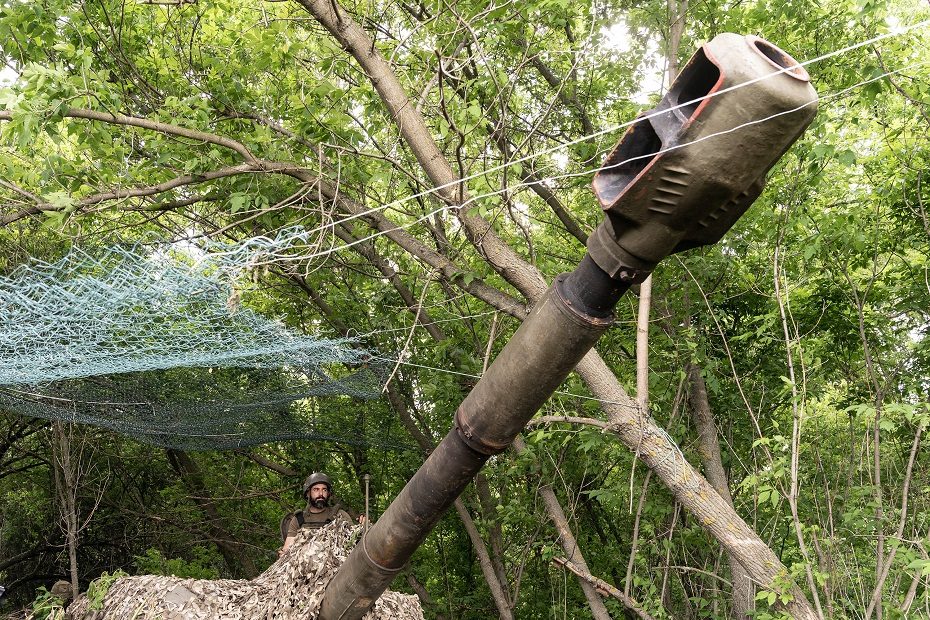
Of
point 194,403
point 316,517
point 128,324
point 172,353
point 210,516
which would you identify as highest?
point 210,516

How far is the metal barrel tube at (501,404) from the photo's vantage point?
2.05 metres

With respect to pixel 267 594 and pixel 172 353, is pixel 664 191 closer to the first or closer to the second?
pixel 267 594

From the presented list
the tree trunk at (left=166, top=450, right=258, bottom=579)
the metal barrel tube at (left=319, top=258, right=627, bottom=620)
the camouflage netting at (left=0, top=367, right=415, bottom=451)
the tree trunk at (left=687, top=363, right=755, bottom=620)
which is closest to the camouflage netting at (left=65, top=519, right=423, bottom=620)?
the metal barrel tube at (left=319, top=258, right=627, bottom=620)

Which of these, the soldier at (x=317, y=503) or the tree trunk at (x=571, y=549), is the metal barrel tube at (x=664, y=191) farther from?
the tree trunk at (x=571, y=549)

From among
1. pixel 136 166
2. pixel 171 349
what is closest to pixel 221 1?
pixel 136 166

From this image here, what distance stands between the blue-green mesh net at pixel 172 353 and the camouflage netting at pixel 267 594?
1.31 meters

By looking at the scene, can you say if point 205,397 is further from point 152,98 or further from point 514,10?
point 514,10

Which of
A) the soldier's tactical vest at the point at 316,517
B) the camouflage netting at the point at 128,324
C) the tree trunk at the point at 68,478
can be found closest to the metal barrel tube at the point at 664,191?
the camouflage netting at the point at 128,324

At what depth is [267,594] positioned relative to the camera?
409 centimetres

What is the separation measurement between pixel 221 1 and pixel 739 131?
5071 millimetres

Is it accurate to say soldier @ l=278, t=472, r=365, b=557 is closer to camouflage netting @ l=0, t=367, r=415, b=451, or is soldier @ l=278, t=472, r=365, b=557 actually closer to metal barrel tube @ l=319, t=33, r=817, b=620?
camouflage netting @ l=0, t=367, r=415, b=451

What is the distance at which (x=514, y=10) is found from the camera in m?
5.23

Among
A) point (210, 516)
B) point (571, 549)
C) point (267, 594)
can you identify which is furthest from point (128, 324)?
point (210, 516)

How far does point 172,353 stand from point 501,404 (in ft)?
12.2
